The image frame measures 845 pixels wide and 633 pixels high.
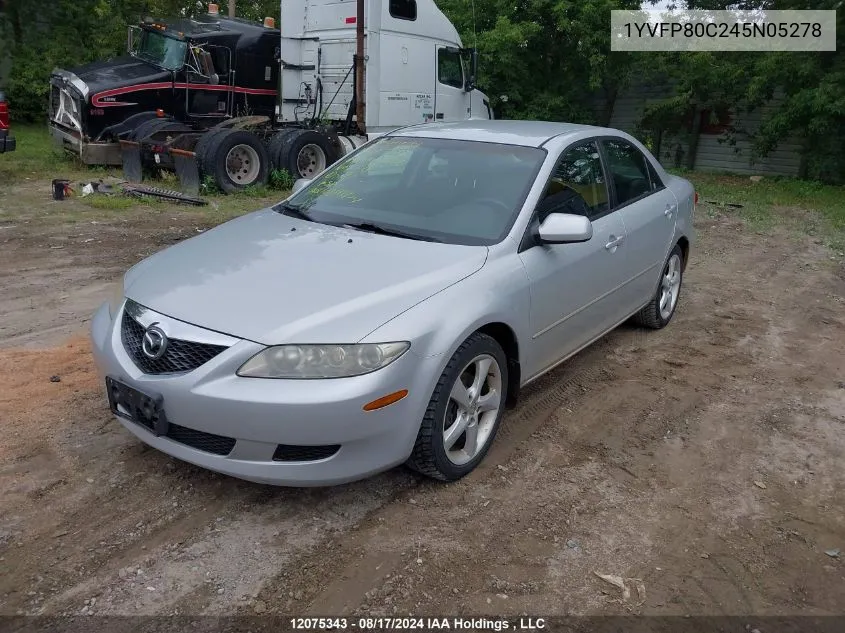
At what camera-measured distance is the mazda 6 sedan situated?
2.96m

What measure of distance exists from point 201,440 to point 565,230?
204 cm

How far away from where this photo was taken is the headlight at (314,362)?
9.66 feet

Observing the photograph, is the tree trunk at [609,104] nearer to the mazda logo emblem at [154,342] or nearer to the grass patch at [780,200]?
the grass patch at [780,200]

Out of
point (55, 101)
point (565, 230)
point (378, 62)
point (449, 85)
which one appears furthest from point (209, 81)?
point (565, 230)

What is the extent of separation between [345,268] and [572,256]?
4.61 feet

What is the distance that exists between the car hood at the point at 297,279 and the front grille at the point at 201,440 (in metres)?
0.43

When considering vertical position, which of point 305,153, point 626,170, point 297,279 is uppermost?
point 305,153

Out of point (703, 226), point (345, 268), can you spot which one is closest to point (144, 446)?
point (345, 268)

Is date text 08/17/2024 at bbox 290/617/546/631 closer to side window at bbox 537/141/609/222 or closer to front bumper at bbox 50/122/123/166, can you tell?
side window at bbox 537/141/609/222

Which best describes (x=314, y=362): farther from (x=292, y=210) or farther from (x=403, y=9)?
(x=403, y=9)

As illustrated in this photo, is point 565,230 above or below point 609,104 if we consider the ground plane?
below

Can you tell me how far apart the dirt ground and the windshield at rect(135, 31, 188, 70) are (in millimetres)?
9282

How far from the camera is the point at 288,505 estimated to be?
11.0 ft

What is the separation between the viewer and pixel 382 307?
3164 mm
